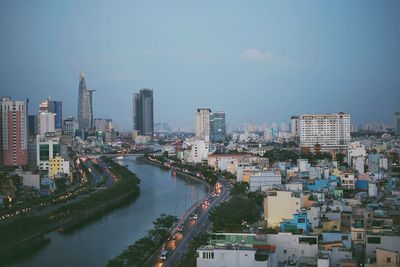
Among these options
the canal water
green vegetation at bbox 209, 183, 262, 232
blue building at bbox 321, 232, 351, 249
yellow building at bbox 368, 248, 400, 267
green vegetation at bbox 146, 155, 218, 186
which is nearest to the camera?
yellow building at bbox 368, 248, 400, 267

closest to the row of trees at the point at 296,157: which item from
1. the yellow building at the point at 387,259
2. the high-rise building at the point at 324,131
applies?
the high-rise building at the point at 324,131

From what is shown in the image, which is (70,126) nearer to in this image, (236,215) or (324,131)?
(324,131)

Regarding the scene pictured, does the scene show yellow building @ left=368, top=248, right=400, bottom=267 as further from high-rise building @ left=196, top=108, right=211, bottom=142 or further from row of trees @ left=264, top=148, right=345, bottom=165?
high-rise building @ left=196, top=108, right=211, bottom=142

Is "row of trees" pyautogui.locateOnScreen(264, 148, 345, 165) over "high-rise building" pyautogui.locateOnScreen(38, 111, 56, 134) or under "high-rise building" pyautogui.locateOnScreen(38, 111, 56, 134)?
under

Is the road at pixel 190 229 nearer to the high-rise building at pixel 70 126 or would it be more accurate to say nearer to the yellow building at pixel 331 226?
the yellow building at pixel 331 226

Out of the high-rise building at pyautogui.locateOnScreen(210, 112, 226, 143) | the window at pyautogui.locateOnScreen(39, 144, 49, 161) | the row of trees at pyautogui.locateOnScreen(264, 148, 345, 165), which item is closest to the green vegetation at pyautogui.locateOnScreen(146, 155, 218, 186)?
the row of trees at pyautogui.locateOnScreen(264, 148, 345, 165)

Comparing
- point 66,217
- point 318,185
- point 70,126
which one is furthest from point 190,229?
point 70,126
